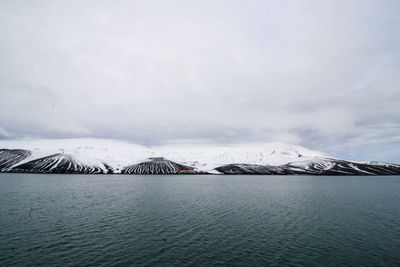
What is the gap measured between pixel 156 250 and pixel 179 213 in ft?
91.2

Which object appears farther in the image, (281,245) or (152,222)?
(152,222)

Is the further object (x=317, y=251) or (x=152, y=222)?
(x=152, y=222)

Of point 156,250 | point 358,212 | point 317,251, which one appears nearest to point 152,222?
point 156,250

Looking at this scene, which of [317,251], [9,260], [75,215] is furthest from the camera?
[75,215]

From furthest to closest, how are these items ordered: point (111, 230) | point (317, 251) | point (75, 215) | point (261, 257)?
point (75, 215), point (111, 230), point (317, 251), point (261, 257)

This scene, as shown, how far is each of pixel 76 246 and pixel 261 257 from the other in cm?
3064

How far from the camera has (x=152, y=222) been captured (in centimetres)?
5541

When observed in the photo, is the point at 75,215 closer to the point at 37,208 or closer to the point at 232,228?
the point at 37,208

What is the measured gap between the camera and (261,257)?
35.5 m

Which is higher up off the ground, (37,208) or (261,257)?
(37,208)

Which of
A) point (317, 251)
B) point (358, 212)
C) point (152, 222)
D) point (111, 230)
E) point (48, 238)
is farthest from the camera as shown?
point (358, 212)

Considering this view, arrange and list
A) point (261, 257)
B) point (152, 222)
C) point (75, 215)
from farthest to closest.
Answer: point (75, 215), point (152, 222), point (261, 257)

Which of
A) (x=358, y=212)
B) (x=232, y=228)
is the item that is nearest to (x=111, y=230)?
(x=232, y=228)

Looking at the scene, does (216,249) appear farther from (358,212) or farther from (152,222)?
(358,212)
